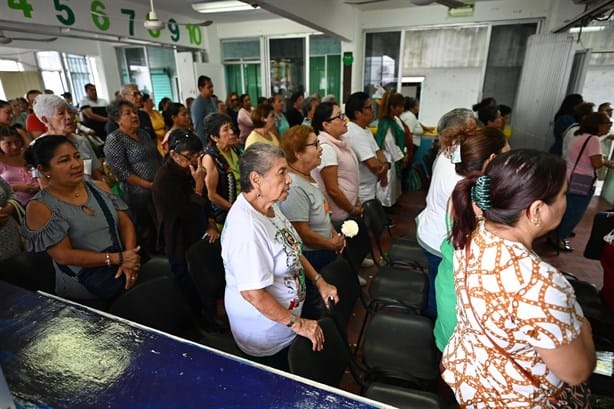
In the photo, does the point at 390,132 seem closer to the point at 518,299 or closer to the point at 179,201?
the point at 179,201

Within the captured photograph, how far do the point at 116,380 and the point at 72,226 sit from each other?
102cm

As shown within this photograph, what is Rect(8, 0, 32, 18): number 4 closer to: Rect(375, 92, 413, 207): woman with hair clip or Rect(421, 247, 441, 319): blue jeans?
Rect(375, 92, 413, 207): woman with hair clip

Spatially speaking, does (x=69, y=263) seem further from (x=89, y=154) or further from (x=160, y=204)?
(x=89, y=154)

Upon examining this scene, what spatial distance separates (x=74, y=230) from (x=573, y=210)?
4236mm

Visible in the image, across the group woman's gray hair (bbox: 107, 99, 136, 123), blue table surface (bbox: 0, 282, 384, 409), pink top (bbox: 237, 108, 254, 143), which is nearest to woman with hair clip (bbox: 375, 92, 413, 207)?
pink top (bbox: 237, 108, 254, 143)

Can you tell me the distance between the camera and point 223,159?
8.39 ft

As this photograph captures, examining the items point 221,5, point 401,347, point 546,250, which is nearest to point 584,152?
point 546,250

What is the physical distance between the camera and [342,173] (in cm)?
264

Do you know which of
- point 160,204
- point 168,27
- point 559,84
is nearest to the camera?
point 160,204

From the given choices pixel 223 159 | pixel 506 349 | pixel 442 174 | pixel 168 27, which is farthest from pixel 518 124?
pixel 168 27

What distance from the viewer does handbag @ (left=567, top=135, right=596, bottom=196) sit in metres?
3.29

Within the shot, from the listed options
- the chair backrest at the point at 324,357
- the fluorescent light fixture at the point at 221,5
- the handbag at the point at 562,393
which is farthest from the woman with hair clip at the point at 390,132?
the fluorescent light fixture at the point at 221,5

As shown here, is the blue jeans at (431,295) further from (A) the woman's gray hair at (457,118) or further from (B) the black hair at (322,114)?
(B) the black hair at (322,114)

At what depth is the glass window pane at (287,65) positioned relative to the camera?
28.5ft
